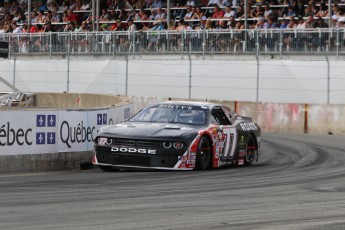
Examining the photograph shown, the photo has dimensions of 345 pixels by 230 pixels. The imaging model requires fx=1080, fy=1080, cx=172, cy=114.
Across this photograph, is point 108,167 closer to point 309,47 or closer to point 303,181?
point 303,181

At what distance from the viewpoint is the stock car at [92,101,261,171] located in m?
17.1

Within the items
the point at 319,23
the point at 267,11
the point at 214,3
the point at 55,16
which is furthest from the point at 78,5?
the point at 319,23

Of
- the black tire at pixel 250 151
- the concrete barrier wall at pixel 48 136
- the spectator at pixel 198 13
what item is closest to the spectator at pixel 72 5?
the spectator at pixel 198 13

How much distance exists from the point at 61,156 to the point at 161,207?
7.13 metres

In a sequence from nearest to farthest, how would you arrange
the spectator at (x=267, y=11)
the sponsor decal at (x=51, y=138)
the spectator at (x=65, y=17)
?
1. the sponsor decal at (x=51, y=138)
2. the spectator at (x=267, y=11)
3. the spectator at (x=65, y=17)

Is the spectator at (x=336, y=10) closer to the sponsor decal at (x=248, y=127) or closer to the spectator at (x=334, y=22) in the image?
the spectator at (x=334, y=22)

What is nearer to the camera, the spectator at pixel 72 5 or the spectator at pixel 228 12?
the spectator at pixel 228 12

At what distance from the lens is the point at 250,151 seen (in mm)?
19922

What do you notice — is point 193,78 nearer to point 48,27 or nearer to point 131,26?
point 131,26

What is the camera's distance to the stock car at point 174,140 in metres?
17.1

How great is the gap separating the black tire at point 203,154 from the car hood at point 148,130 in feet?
0.92

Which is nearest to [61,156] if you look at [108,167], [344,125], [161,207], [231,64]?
[108,167]

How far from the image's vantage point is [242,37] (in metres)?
33.4

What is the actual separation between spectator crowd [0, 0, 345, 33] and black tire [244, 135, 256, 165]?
39.5ft
